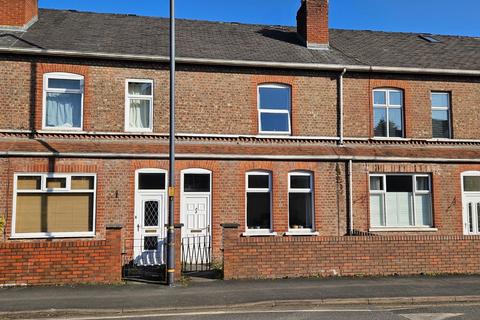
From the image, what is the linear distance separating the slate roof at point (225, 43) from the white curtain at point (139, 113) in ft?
5.26

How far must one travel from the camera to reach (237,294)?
9.95m

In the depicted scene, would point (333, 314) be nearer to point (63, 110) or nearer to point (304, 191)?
point (304, 191)

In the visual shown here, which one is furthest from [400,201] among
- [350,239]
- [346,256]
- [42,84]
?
[42,84]

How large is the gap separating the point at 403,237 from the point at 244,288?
15.4ft

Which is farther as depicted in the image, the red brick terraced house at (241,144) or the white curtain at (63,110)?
the white curtain at (63,110)

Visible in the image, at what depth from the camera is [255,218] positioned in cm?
1537

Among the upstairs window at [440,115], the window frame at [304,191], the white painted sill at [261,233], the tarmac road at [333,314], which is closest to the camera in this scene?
the tarmac road at [333,314]

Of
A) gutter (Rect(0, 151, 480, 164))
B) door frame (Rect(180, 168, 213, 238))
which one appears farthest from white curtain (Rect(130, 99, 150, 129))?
door frame (Rect(180, 168, 213, 238))

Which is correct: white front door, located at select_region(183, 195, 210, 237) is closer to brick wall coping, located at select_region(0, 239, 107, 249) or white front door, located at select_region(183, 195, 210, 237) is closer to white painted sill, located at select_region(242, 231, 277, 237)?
white painted sill, located at select_region(242, 231, 277, 237)

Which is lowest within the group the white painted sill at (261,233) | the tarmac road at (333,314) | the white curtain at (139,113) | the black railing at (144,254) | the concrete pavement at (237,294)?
the tarmac road at (333,314)

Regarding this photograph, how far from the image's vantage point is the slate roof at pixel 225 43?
1570 centimetres

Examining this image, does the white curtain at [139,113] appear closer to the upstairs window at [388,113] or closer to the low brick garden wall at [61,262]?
the low brick garden wall at [61,262]

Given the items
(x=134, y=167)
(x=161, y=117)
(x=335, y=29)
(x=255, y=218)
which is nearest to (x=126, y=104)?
(x=161, y=117)

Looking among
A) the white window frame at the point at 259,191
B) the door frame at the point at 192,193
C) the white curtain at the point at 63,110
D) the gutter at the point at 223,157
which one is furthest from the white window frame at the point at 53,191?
the white window frame at the point at 259,191
